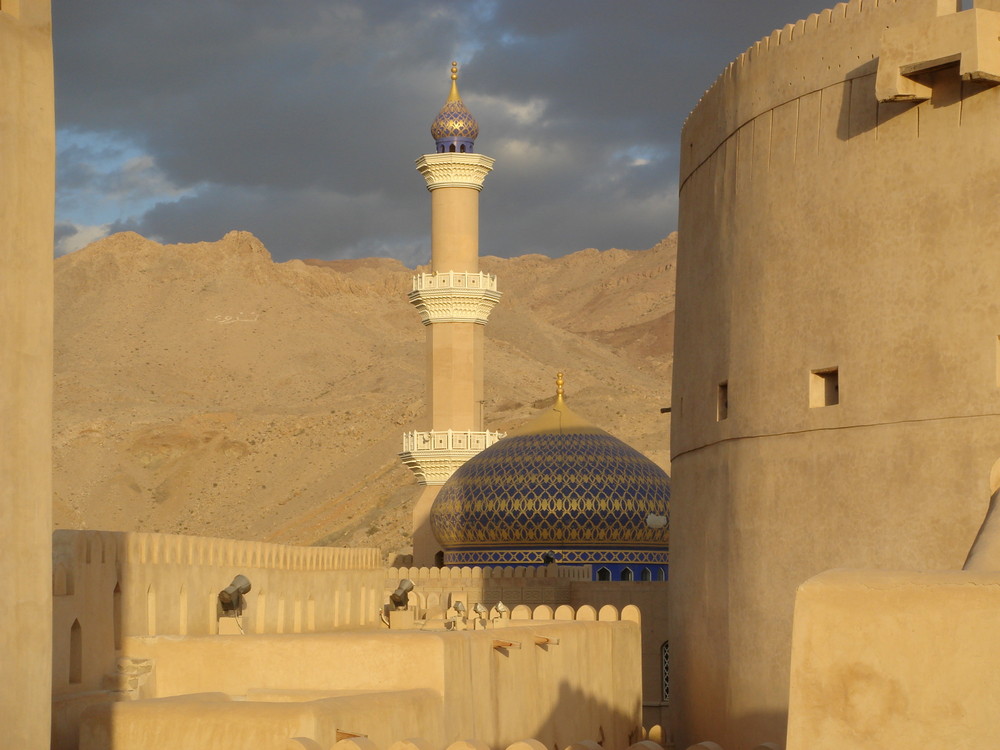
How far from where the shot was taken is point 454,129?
88.7 feet

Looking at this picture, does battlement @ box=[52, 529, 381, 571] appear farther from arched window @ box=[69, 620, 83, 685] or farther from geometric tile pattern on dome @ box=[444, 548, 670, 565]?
geometric tile pattern on dome @ box=[444, 548, 670, 565]

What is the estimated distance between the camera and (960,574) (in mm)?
5465

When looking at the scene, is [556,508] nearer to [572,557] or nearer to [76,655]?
[572,557]

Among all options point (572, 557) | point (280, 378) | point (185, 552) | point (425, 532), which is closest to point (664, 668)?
point (572, 557)

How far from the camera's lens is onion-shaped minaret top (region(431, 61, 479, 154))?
27047 mm

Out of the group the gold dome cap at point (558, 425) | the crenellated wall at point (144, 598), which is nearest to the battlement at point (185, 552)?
the crenellated wall at point (144, 598)

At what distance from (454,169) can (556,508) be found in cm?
592

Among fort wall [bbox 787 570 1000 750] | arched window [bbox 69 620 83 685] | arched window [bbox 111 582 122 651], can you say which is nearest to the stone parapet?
arched window [bbox 111 582 122 651]

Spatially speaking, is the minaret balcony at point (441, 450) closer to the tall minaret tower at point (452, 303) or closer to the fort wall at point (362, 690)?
the tall minaret tower at point (452, 303)

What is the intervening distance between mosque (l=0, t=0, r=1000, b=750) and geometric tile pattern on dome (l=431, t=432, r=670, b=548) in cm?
935

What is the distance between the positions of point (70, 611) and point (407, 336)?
2638 inches

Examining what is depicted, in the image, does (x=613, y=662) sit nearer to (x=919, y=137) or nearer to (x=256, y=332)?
(x=919, y=137)

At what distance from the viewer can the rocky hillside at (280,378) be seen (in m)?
52.1

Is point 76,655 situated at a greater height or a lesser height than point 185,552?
lesser
